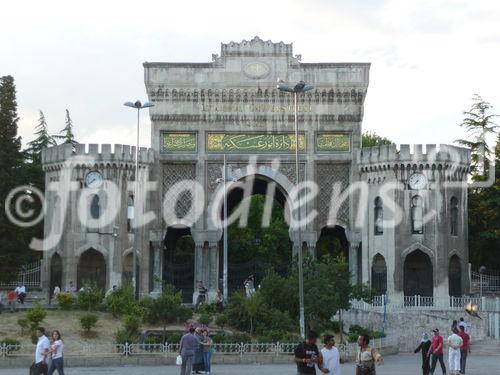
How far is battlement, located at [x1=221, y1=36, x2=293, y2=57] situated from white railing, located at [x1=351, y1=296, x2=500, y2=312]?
40.5 feet

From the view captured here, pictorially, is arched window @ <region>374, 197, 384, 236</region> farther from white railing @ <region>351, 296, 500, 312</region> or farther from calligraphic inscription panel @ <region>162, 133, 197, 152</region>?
calligraphic inscription panel @ <region>162, 133, 197, 152</region>

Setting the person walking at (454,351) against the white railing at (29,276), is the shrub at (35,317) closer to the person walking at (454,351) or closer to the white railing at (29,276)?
the person walking at (454,351)

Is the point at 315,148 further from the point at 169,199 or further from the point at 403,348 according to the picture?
the point at 403,348

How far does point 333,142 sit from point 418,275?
7.35 metres

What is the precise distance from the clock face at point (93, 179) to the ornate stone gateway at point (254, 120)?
2.91 m

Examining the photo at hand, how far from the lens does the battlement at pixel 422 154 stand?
41.6m

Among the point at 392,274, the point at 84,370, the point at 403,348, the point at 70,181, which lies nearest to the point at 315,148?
the point at 392,274

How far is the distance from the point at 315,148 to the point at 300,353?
29632 mm

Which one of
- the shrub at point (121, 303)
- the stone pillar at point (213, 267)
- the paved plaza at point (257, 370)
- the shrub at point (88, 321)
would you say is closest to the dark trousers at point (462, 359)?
the paved plaza at point (257, 370)

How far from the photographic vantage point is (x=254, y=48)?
1734 inches

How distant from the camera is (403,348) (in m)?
32.3

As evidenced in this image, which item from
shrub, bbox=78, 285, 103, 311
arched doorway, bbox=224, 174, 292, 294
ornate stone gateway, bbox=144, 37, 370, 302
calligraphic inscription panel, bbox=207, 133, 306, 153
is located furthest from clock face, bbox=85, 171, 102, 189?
arched doorway, bbox=224, 174, 292, 294

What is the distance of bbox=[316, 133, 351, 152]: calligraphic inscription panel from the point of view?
4406 centimetres

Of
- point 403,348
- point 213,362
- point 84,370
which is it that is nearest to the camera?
point 84,370
